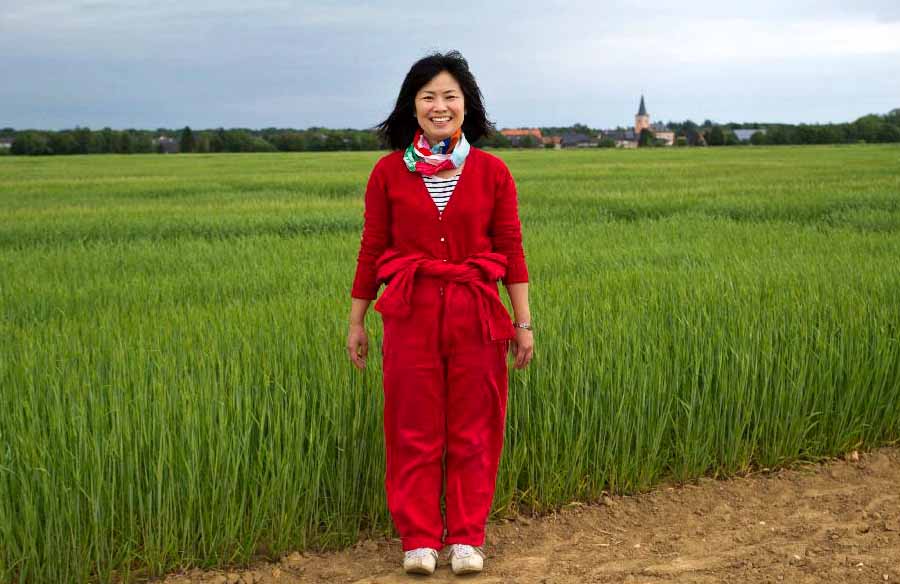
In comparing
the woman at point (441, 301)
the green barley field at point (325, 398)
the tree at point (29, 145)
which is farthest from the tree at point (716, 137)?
the woman at point (441, 301)

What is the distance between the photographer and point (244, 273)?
7.91 meters

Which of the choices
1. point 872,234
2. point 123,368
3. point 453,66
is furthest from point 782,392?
point 872,234

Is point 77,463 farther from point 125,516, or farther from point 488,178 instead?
point 488,178

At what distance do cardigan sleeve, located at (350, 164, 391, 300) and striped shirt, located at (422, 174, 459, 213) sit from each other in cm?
15

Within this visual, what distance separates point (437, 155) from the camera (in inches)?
117

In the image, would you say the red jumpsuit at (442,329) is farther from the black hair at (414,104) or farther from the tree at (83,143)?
the tree at (83,143)

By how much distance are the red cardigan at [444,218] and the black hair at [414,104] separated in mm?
94

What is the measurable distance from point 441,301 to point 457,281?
0.08 m

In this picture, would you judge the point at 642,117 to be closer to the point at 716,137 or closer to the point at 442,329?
the point at 716,137

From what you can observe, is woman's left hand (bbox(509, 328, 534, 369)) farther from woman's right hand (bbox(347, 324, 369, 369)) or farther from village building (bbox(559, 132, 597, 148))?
village building (bbox(559, 132, 597, 148))

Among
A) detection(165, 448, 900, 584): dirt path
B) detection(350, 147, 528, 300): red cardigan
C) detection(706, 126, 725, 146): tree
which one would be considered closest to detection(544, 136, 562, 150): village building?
detection(706, 126, 725, 146): tree

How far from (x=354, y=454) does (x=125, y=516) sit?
32.1 inches

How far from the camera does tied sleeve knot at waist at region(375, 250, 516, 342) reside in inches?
114

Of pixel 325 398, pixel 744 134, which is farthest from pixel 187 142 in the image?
pixel 325 398
